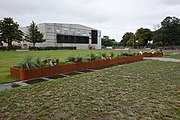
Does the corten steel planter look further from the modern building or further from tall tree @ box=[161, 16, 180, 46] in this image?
tall tree @ box=[161, 16, 180, 46]

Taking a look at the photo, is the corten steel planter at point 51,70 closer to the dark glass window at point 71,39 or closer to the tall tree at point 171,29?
the dark glass window at point 71,39

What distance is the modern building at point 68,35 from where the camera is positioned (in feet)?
147

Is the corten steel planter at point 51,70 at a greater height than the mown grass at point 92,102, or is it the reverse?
the corten steel planter at point 51,70

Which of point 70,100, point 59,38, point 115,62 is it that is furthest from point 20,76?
point 59,38

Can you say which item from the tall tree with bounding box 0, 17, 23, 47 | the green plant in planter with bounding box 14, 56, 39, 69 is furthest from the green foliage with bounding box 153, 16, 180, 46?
the green plant in planter with bounding box 14, 56, 39, 69

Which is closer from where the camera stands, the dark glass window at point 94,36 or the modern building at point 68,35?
the modern building at point 68,35

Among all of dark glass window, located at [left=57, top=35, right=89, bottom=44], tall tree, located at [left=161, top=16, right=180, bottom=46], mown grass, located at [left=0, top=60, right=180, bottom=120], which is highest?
tall tree, located at [left=161, top=16, right=180, bottom=46]

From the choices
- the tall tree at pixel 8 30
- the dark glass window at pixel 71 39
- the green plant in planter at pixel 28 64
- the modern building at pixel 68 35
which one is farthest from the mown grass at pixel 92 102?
the dark glass window at pixel 71 39

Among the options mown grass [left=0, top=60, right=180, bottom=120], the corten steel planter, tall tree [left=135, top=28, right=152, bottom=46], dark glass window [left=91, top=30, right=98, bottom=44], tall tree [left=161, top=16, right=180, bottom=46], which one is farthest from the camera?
dark glass window [left=91, top=30, right=98, bottom=44]

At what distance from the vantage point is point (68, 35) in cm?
4919

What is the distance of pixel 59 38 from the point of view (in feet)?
154

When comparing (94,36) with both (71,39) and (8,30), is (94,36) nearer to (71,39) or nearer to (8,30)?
(71,39)

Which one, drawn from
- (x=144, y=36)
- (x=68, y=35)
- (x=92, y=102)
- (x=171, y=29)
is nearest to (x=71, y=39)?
(x=68, y=35)

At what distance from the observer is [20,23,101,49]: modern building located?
147 feet
